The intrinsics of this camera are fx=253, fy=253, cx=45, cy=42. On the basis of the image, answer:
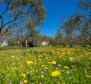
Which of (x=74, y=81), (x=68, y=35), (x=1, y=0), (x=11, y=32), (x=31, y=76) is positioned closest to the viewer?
(x=74, y=81)

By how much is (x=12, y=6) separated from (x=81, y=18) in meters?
10.5

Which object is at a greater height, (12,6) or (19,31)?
(12,6)

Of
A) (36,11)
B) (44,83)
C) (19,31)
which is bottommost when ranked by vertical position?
(44,83)

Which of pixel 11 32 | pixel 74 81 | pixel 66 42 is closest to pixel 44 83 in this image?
pixel 74 81

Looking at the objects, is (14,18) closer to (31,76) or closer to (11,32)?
(11,32)

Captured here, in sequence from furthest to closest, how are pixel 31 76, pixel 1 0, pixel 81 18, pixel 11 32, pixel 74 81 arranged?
pixel 11 32 → pixel 1 0 → pixel 81 18 → pixel 31 76 → pixel 74 81

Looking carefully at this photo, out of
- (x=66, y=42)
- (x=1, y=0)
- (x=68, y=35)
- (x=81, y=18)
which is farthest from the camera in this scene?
(x=66, y=42)

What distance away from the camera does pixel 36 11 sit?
37.4 meters

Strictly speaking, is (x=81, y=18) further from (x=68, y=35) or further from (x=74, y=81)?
(x=68, y=35)

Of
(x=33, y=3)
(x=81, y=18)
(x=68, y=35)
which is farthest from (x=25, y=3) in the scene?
(x=68, y=35)

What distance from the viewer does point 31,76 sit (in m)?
4.23

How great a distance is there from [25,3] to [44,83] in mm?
33671

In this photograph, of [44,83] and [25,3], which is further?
[25,3]

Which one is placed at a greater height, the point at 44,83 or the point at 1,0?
the point at 1,0
